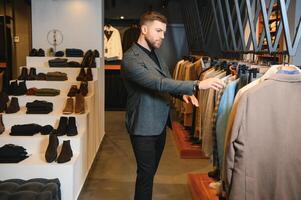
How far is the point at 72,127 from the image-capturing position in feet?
11.2

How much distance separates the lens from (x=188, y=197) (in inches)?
143

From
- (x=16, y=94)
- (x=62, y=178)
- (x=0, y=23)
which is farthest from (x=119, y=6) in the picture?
(x=62, y=178)

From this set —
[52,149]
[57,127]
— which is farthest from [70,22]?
[52,149]

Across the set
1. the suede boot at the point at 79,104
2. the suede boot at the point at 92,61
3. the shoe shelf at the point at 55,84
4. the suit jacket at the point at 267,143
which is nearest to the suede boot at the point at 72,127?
the suede boot at the point at 79,104

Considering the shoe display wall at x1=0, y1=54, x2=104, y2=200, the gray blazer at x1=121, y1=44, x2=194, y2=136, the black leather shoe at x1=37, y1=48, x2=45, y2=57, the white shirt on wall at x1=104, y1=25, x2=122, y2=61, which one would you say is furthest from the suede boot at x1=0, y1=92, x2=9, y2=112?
the white shirt on wall at x1=104, y1=25, x2=122, y2=61

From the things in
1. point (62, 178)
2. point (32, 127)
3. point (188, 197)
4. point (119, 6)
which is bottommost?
point (188, 197)

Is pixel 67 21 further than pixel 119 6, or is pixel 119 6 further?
pixel 119 6

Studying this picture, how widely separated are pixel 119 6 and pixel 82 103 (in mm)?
5945

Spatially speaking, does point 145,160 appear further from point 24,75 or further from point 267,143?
point 24,75

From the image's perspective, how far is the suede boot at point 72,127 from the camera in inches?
134

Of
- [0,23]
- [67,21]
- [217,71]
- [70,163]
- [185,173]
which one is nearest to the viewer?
[70,163]

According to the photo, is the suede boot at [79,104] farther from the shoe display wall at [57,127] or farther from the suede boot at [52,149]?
the suede boot at [52,149]

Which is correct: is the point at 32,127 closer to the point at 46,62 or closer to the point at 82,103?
the point at 82,103

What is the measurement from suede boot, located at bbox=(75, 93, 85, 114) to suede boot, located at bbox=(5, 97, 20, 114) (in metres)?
0.60
